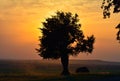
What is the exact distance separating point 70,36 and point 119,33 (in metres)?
32.6

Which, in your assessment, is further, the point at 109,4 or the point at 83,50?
the point at 83,50

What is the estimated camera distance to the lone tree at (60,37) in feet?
335

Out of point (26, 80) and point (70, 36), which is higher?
point (70, 36)

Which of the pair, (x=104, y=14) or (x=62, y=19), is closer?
(x=104, y=14)

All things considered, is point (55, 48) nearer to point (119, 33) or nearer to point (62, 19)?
point (62, 19)

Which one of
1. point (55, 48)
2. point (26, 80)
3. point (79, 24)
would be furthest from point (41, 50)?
point (26, 80)

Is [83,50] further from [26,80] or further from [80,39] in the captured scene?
[26,80]

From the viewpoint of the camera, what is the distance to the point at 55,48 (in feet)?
337

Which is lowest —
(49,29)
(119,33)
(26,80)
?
(26,80)

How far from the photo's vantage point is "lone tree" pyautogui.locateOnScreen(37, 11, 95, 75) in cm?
10219

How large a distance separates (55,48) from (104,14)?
35.6 m

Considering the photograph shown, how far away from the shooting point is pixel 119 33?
71188 millimetres

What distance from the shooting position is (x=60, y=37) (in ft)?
335

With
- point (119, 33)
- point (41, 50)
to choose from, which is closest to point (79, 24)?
point (41, 50)
